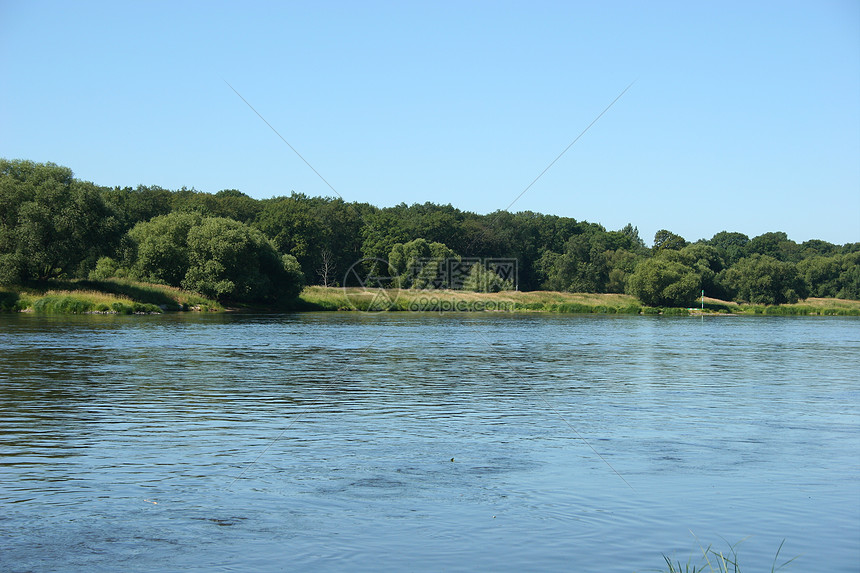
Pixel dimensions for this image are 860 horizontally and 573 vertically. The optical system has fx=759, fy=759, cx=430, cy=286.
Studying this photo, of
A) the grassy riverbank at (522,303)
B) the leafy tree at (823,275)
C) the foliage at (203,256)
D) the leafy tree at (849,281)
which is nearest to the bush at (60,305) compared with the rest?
the foliage at (203,256)

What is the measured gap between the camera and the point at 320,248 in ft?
391

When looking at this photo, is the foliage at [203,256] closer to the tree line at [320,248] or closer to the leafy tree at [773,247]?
the tree line at [320,248]

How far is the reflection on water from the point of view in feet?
27.0

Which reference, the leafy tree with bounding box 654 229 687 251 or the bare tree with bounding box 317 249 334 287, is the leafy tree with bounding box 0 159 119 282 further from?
the leafy tree with bounding box 654 229 687 251

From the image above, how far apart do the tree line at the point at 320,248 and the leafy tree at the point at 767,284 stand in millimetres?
160

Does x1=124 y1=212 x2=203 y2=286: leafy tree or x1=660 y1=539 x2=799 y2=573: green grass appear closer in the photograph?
x1=660 y1=539 x2=799 y2=573: green grass

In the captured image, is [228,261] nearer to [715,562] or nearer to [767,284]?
[715,562]

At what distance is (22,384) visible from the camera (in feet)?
66.9

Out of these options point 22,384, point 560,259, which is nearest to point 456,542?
point 22,384

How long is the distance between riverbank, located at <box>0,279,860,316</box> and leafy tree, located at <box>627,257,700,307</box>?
5.19ft

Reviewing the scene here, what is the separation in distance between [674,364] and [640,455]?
59.7 ft

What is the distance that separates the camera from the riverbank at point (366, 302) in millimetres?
61281

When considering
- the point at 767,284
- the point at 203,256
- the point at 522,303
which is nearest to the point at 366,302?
the point at 522,303

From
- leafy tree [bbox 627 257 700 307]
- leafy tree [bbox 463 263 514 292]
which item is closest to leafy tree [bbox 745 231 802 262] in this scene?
leafy tree [bbox 627 257 700 307]
